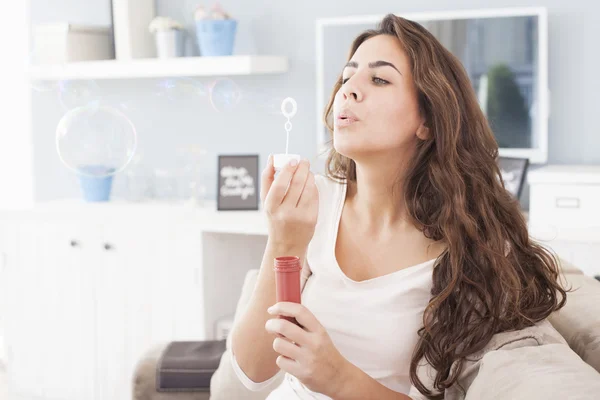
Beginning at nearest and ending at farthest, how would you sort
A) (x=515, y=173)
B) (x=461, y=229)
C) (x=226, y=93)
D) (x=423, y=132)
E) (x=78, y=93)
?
(x=461, y=229) → (x=423, y=132) → (x=515, y=173) → (x=226, y=93) → (x=78, y=93)

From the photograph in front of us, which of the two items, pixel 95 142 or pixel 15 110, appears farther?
pixel 15 110

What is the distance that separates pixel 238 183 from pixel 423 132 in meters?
1.74

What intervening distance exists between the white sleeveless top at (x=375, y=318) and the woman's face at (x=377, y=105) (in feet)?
0.81

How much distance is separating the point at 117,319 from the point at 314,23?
1.45 meters

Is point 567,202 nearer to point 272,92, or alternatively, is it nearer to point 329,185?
point 329,185

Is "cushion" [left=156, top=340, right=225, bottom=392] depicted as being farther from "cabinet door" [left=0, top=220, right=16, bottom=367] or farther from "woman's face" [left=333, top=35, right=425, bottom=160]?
"cabinet door" [left=0, top=220, right=16, bottom=367]

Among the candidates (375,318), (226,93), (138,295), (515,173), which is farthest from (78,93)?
(375,318)

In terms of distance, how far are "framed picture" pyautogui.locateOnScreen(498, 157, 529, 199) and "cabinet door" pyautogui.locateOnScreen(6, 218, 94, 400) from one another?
66.4 inches

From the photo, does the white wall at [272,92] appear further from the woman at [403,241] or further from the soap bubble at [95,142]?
the woman at [403,241]

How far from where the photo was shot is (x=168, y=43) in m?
3.47

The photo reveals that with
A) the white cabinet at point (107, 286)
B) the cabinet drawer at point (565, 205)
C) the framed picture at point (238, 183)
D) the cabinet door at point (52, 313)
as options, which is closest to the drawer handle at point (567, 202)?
the cabinet drawer at point (565, 205)

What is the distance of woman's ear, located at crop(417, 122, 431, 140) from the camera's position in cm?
166

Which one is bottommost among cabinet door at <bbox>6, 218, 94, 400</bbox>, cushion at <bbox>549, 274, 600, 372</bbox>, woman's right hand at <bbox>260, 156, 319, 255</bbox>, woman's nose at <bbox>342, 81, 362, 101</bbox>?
cabinet door at <bbox>6, 218, 94, 400</bbox>

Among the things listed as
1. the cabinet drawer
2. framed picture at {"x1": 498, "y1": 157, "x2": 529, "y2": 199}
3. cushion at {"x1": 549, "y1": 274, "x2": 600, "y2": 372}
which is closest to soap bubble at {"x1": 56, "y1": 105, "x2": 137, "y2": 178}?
framed picture at {"x1": 498, "y1": 157, "x2": 529, "y2": 199}
